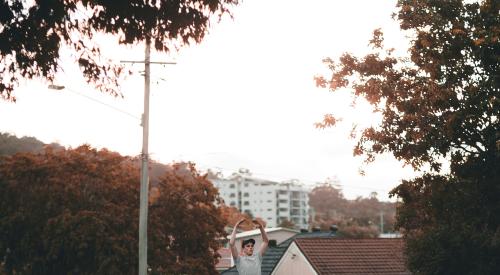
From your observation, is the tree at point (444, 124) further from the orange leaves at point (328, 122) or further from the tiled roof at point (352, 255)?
the tiled roof at point (352, 255)

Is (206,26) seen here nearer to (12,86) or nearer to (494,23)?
(12,86)

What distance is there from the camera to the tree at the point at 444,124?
2039cm

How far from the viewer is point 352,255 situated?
41.9 metres

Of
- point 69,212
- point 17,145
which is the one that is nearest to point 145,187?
point 69,212

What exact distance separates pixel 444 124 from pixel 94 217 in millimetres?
14001

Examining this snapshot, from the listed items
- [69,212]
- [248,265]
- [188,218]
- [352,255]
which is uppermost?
[69,212]

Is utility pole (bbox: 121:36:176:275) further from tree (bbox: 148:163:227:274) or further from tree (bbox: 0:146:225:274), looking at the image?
tree (bbox: 148:163:227:274)

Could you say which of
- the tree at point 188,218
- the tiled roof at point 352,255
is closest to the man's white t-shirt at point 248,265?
the tree at point 188,218

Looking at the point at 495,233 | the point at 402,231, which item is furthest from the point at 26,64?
the point at 402,231

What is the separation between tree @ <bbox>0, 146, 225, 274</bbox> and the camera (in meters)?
28.9

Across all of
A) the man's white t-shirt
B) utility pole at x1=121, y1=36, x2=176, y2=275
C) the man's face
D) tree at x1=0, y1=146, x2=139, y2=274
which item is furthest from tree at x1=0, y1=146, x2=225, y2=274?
the man's white t-shirt

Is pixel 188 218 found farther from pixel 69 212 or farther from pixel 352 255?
pixel 352 255

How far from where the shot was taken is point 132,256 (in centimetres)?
2909

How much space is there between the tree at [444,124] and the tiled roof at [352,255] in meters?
16.2
